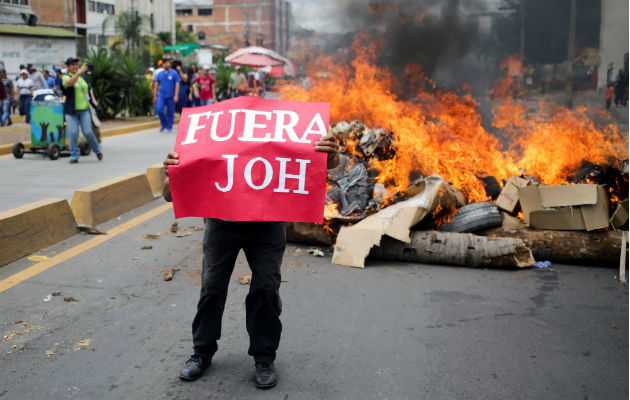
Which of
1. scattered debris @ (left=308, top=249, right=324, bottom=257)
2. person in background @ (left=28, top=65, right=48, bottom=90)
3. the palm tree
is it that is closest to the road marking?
scattered debris @ (left=308, top=249, right=324, bottom=257)

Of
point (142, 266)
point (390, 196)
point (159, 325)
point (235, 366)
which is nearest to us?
point (235, 366)

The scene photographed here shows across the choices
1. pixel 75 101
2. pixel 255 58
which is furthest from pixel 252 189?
pixel 255 58

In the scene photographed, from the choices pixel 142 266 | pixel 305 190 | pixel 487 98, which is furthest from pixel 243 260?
pixel 487 98

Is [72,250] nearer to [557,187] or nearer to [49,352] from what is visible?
[49,352]

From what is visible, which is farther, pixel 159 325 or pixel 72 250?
pixel 72 250

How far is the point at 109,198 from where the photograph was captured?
764cm

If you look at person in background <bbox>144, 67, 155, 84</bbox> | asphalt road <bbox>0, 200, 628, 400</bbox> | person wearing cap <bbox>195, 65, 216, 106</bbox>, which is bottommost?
asphalt road <bbox>0, 200, 628, 400</bbox>

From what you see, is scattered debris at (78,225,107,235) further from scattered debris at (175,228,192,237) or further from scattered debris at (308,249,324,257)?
scattered debris at (308,249,324,257)

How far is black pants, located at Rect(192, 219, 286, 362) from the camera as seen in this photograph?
3412 mm

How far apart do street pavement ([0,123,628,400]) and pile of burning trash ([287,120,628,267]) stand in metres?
0.16

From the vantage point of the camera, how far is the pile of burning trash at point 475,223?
5.82 meters

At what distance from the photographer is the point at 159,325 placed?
4.33m

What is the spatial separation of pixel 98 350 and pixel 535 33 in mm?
11185

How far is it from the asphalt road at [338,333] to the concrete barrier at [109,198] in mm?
1280
